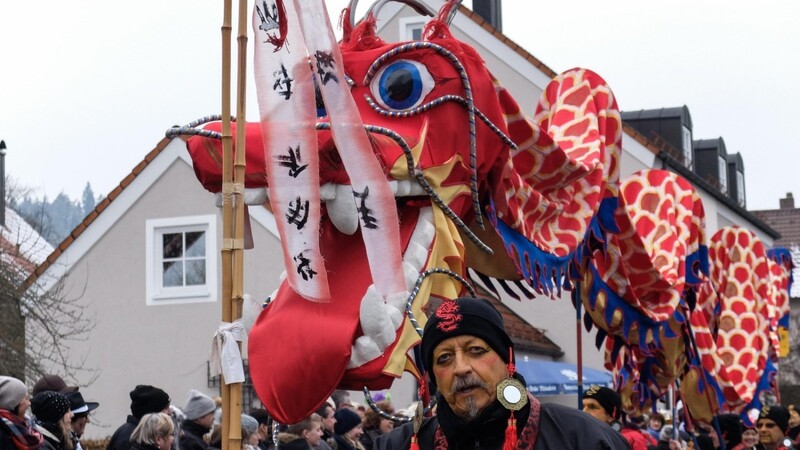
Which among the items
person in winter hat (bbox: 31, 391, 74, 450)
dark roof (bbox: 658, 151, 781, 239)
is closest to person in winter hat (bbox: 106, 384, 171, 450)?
person in winter hat (bbox: 31, 391, 74, 450)

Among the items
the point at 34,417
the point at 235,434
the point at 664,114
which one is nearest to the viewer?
the point at 235,434

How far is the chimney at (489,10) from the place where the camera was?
2441 centimetres

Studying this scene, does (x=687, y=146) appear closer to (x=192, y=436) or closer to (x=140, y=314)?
(x=140, y=314)

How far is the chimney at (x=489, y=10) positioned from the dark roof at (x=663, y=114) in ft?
14.3

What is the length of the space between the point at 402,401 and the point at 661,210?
8.71m

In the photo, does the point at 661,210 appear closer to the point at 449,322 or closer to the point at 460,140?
the point at 460,140

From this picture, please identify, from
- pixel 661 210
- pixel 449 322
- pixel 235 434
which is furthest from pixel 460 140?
pixel 661 210

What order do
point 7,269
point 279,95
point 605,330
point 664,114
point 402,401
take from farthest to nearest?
point 664,114, point 402,401, point 7,269, point 605,330, point 279,95

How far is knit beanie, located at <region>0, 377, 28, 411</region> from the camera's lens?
21.2 ft

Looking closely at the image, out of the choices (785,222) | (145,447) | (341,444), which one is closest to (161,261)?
(341,444)

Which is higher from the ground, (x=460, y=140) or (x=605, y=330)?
(x=460, y=140)

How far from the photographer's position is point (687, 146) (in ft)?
93.0

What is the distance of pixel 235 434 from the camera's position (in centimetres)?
456

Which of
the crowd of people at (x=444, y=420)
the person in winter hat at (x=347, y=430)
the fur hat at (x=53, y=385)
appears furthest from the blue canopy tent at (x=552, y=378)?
the fur hat at (x=53, y=385)
